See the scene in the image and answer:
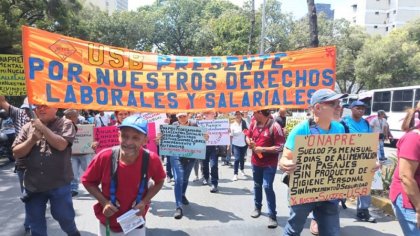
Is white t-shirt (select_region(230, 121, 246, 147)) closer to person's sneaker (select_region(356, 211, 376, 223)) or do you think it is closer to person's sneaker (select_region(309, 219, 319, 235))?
person's sneaker (select_region(356, 211, 376, 223))

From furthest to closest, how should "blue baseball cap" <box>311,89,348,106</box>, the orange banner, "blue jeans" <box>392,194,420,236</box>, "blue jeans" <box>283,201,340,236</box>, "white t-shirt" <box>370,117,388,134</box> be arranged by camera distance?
"white t-shirt" <box>370,117,388,134</box>
the orange banner
"blue jeans" <box>283,201,340,236</box>
"blue baseball cap" <box>311,89,348,106</box>
"blue jeans" <box>392,194,420,236</box>

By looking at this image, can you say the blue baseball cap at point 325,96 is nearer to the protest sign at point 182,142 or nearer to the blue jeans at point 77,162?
the protest sign at point 182,142

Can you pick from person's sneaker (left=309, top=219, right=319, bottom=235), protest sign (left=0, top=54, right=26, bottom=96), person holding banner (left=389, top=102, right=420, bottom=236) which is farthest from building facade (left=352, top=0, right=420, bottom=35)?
person holding banner (left=389, top=102, right=420, bottom=236)

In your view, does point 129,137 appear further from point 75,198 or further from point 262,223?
point 75,198

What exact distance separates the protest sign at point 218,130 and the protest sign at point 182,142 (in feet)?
8.13

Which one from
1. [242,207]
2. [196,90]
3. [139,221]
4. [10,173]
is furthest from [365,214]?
[10,173]

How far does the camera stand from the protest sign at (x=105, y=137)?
6.80 metres

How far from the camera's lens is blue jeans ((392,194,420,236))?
3.24 meters

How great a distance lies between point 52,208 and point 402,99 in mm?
20220

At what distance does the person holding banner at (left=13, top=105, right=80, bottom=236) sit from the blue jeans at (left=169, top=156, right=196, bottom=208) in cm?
241

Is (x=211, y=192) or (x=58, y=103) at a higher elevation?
(x=58, y=103)

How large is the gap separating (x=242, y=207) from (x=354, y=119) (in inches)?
96.1

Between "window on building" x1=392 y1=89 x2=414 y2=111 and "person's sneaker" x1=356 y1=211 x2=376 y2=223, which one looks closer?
"person's sneaker" x1=356 y1=211 x2=376 y2=223

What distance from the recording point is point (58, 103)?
14.5 feet
